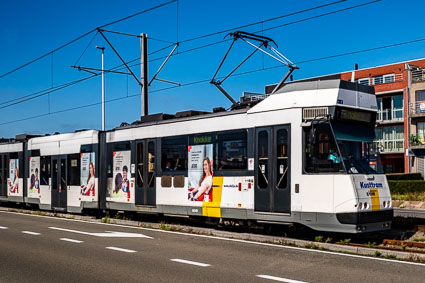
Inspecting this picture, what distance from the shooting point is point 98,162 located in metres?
20.3

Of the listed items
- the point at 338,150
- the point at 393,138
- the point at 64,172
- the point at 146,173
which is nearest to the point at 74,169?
the point at 64,172

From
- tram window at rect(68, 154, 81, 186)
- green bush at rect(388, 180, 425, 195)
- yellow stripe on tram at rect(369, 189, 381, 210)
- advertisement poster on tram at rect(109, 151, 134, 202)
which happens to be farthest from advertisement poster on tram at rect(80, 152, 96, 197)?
green bush at rect(388, 180, 425, 195)

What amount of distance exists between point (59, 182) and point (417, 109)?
1369 inches

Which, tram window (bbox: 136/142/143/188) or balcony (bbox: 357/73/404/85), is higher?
balcony (bbox: 357/73/404/85)

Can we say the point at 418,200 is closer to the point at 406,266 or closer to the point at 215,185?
the point at 215,185

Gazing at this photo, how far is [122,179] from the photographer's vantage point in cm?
1862

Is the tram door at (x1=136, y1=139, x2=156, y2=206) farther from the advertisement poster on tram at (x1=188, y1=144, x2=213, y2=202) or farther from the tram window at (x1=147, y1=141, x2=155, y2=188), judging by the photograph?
the advertisement poster on tram at (x1=188, y1=144, x2=213, y2=202)

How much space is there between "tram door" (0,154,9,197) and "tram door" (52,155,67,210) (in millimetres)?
5640

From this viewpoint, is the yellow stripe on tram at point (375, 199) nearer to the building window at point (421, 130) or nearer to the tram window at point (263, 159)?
the tram window at point (263, 159)

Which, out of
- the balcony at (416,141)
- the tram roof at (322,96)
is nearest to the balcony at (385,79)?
the balcony at (416,141)

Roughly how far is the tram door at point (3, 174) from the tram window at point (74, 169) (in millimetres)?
7078

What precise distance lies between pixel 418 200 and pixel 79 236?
20.7 meters

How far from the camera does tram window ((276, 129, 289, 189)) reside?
1284 centimetres

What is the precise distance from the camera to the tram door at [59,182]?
22.2 m
